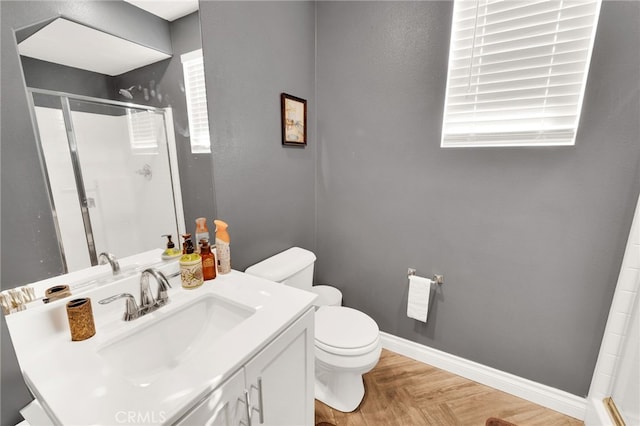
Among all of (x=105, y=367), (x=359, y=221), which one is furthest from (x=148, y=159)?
(x=359, y=221)

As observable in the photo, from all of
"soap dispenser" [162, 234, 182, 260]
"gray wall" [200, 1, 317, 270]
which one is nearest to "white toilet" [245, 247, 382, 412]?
"gray wall" [200, 1, 317, 270]

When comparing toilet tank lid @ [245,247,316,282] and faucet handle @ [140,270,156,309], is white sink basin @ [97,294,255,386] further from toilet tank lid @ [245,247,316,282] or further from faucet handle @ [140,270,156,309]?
toilet tank lid @ [245,247,316,282]

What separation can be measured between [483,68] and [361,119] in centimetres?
69

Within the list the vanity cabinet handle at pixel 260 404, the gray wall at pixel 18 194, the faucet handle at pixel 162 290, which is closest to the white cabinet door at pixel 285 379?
the vanity cabinet handle at pixel 260 404

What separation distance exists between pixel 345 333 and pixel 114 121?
135cm

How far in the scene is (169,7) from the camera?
103cm

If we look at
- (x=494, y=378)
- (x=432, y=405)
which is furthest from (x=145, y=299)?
(x=494, y=378)

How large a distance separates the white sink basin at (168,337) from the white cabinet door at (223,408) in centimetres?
26

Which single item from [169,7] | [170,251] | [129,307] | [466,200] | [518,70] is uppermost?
[169,7]

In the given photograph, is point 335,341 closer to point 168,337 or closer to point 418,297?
point 418,297

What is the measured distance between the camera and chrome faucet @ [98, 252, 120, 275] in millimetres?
911

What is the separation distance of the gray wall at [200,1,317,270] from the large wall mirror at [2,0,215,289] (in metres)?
0.09

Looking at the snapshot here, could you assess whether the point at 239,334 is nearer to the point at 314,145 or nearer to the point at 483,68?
the point at 314,145

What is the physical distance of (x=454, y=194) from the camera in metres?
1.55
